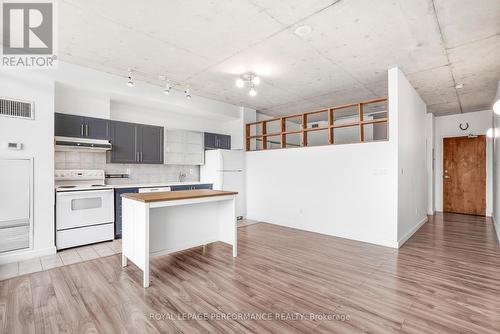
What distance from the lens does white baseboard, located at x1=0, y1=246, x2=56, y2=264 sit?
10.5 ft

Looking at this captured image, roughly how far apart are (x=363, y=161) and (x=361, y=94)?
5.99 feet

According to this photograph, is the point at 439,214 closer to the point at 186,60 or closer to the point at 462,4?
the point at 462,4

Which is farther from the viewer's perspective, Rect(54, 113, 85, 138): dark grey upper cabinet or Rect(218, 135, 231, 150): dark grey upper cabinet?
Rect(218, 135, 231, 150): dark grey upper cabinet

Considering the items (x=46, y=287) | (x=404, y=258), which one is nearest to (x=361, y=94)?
(x=404, y=258)

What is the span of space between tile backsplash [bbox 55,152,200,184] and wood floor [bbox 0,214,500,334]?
1852 millimetres

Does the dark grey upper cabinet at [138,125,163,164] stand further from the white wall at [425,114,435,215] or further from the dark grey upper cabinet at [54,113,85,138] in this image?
the white wall at [425,114,435,215]

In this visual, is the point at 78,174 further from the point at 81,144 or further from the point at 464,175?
the point at 464,175

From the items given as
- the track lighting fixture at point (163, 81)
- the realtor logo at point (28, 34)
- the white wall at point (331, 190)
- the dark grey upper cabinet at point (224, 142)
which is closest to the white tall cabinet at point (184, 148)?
the dark grey upper cabinet at point (224, 142)

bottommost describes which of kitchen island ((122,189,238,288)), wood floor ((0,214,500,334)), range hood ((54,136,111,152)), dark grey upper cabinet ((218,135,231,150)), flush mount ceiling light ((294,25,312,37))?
wood floor ((0,214,500,334))

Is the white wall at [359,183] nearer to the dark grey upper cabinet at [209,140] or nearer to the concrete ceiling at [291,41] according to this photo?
the concrete ceiling at [291,41]

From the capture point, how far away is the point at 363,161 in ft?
13.9

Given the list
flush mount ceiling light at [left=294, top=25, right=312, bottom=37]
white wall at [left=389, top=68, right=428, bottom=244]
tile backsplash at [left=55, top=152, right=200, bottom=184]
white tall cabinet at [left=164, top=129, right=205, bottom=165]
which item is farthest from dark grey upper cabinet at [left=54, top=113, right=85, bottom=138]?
white wall at [left=389, top=68, right=428, bottom=244]

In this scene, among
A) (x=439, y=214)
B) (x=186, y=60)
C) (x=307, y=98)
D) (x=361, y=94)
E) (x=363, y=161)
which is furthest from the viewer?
(x=439, y=214)

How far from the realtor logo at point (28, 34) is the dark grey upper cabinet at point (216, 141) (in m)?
3.15
